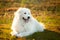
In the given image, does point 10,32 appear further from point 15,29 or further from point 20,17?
point 20,17

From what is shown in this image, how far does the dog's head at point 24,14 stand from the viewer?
2.35 metres

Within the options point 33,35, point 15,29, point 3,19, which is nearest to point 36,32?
point 33,35

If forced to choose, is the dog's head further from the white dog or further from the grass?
the grass

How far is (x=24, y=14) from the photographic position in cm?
237

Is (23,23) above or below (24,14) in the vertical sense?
below

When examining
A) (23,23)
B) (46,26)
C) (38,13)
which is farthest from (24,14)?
Result: (46,26)

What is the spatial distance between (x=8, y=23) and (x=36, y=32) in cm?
39

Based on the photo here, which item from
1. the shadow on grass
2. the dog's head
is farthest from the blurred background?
the dog's head

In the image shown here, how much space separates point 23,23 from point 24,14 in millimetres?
124

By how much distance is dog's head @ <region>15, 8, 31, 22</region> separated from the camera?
235 centimetres

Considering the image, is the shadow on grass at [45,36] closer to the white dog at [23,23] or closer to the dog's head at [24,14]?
the white dog at [23,23]

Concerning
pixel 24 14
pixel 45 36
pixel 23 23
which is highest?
pixel 24 14

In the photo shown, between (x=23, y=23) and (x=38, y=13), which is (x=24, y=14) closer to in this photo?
(x=23, y=23)

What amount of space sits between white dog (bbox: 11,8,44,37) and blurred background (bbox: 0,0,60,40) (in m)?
0.08
